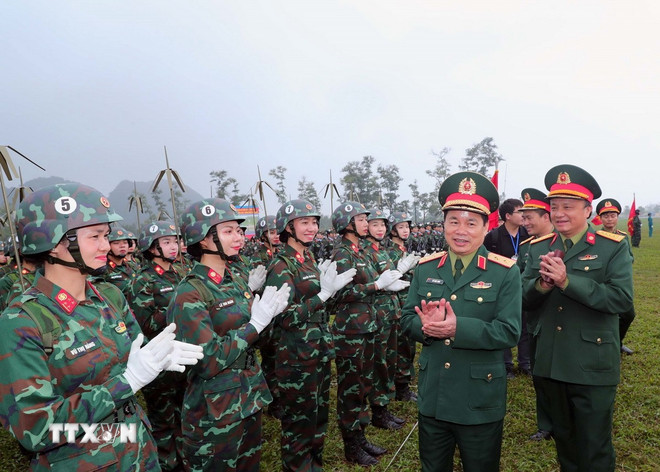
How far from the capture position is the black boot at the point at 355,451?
4629 millimetres

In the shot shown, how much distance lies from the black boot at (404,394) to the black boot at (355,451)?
1.75m

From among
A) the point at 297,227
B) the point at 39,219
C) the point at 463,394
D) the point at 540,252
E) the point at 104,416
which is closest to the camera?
the point at 104,416

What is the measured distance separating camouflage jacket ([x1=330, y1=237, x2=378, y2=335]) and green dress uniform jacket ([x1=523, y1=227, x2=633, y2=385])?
74.6 inches

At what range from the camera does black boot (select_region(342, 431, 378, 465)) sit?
182 inches

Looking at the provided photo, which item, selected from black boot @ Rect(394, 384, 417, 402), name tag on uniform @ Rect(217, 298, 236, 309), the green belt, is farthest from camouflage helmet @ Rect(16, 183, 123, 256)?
black boot @ Rect(394, 384, 417, 402)

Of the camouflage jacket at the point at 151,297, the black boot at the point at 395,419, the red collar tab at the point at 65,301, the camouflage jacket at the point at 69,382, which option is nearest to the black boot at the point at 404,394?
the black boot at the point at 395,419

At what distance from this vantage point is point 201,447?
298cm

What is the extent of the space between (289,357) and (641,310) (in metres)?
10.8

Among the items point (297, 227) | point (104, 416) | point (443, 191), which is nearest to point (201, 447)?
point (104, 416)

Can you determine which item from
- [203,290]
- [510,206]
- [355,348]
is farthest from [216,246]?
[510,206]

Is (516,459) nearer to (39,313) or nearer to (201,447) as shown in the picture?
(201,447)

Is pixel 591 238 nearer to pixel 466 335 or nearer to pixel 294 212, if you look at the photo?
pixel 466 335

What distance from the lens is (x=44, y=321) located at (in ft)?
6.77

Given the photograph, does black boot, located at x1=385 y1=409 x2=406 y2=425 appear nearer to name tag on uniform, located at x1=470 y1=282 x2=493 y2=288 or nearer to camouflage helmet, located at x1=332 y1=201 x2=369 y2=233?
camouflage helmet, located at x1=332 y1=201 x2=369 y2=233
